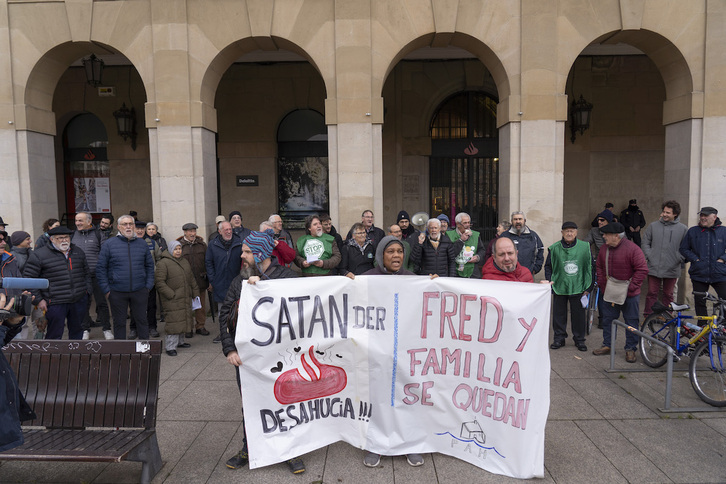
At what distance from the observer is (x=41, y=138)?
10.9m

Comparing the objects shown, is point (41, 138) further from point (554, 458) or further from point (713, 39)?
point (713, 39)

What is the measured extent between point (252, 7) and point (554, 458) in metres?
9.70

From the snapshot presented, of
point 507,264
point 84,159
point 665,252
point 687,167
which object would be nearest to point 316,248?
point 507,264

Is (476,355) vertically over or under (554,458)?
over

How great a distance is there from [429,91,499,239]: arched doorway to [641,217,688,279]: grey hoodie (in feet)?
20.2

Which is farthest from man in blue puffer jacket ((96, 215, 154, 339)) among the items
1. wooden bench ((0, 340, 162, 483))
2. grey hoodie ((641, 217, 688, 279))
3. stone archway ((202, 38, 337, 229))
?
grey hoodie ((641, 217, 688, 279))

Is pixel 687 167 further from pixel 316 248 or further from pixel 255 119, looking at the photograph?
pixel 255 119

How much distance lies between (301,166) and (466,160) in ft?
16.4

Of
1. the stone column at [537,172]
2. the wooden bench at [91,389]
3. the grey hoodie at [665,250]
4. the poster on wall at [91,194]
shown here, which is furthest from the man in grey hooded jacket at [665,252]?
the poster on wall at [91,194]

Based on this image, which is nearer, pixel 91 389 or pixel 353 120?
pixel 91 389

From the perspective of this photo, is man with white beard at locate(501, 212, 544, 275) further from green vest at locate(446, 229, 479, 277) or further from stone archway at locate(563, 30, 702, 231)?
stone archway at locate(563, 30, 702, 231)

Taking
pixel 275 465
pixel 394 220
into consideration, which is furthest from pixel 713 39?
pixel 275 465

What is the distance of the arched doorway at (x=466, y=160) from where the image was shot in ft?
47.6

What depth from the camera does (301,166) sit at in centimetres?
1484
